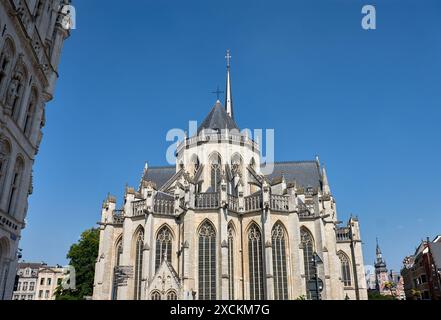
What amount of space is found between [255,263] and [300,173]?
20.4 meters

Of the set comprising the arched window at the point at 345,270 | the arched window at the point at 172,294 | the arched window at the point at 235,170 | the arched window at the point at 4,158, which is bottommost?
the arched window at the point at 172,294

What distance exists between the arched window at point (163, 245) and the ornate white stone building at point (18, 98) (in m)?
15.3

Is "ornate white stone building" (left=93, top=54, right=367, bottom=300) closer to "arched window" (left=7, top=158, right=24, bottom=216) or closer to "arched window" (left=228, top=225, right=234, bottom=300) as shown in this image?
"arched window" (left=228, top=225, right=234, bottom=300)

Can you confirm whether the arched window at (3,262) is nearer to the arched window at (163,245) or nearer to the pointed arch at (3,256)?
the pointed arch at (3,256)

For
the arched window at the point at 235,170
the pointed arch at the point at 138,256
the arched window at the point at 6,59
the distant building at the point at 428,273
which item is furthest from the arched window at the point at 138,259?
the distant building at the point at 428,273

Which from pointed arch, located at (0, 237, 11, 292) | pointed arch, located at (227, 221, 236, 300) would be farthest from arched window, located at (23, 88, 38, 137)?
pointed arch, located at (227, 221, 236, 300)

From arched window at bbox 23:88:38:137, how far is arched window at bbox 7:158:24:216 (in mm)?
1400

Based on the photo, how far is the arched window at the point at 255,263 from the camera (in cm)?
2811

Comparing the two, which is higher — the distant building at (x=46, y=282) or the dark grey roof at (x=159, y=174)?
the dark grey roof at (x=159, y=174)

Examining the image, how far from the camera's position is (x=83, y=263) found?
134 ft

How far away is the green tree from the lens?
128 ft

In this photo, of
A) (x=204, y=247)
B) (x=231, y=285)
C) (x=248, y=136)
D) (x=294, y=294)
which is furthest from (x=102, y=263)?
(x=248, y=136)

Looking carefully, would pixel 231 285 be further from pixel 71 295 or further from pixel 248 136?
pixel 71 295

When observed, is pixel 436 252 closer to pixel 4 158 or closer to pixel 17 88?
pixel 4 158
